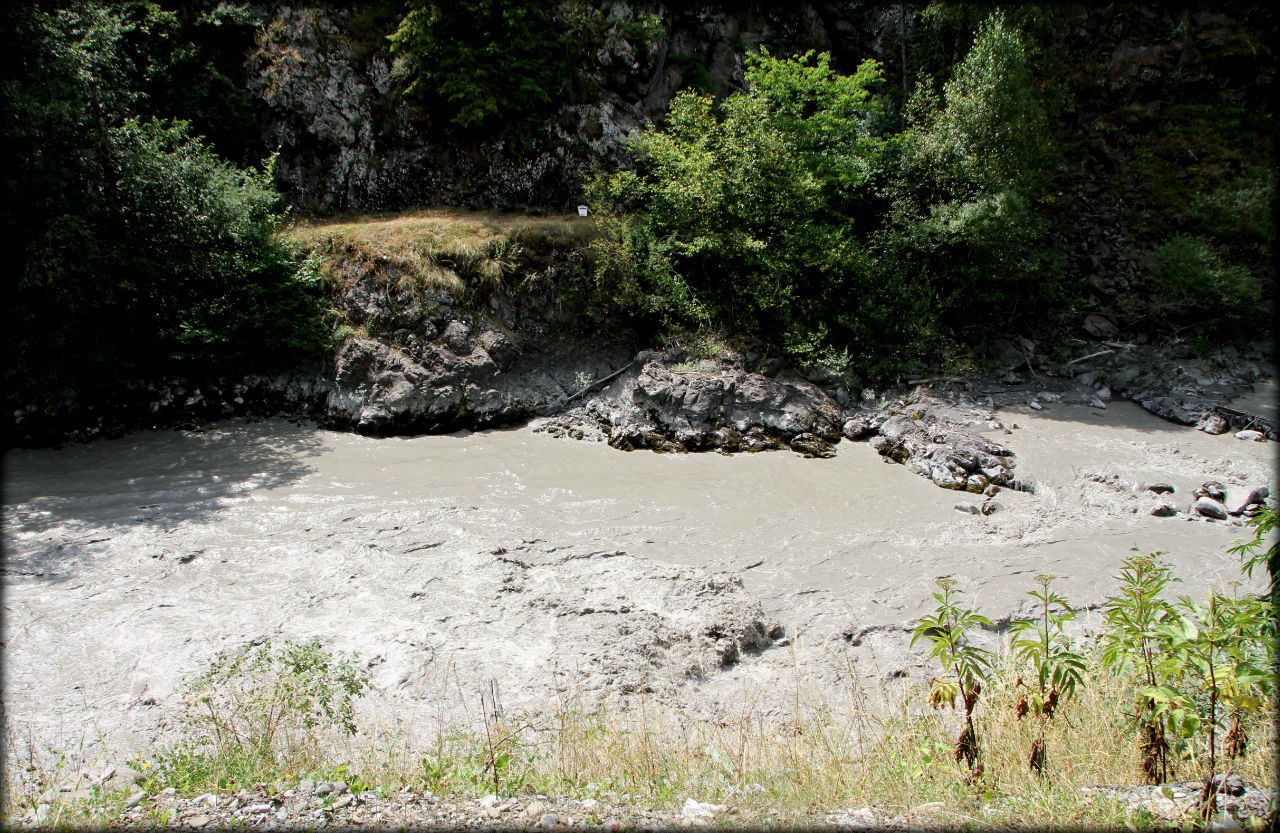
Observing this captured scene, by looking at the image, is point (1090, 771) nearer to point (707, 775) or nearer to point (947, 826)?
point (947, 826)

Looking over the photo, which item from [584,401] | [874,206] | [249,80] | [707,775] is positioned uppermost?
[249,80]

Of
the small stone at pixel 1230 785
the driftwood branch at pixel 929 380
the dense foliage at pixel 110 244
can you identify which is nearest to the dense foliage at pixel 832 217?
the driftwood branch at pixel 929 380

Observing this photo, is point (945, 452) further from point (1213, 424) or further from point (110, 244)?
point (110, 244)

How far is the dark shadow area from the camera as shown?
279 inches

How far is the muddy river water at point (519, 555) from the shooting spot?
5.20 meters

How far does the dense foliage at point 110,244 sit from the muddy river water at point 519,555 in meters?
1.41

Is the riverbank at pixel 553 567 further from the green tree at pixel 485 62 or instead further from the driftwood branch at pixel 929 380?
the green tree at pixel 485 62

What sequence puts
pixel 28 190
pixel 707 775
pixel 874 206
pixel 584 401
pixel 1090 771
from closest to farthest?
pixel 1090 771 < pixel 707 775 < pixel 28 190 < pixel 584 401 < pixel 874 206

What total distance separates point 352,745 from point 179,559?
405cm

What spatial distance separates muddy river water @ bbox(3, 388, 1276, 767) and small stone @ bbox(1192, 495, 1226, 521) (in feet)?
0.55

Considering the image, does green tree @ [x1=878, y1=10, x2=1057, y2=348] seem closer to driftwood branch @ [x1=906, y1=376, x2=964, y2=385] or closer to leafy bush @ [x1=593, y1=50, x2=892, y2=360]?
leafy bush @ [x1=593, y1=50, x2=892, y2=360]

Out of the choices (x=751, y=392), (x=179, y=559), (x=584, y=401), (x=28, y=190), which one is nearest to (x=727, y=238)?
(x=751, y=392)

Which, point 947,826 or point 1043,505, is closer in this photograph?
point 947,826

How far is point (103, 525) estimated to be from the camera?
750 cm
